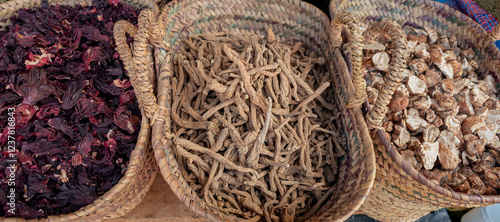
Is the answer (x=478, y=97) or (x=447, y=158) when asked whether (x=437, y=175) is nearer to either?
(x=447, y=158)

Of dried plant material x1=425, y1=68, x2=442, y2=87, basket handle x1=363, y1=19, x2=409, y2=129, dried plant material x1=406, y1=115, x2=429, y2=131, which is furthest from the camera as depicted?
dried plant material x1=425, y1=68, x2=442, y2=87

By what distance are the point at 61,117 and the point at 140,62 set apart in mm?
415

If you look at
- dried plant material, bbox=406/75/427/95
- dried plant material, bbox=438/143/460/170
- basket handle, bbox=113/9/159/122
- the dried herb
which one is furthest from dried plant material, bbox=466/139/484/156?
basket handle, bbox=113/9/159/122

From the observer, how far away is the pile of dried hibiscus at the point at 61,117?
107 centimetres

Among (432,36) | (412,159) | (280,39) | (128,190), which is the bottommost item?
(128,190)

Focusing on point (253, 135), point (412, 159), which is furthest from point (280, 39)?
point (412, 159)

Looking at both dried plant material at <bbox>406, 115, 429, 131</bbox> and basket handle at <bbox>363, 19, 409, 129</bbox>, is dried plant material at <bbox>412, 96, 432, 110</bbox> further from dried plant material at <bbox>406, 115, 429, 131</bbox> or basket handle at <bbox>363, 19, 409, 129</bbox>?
basket handle at <bbox>363, 19, 409, 129</bbox>

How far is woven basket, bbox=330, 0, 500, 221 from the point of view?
3.62ft

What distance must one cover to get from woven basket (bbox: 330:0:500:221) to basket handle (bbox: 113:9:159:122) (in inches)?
35.0

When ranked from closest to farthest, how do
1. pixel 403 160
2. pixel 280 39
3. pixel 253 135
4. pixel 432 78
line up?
pixel 403 160
pixel 253 135
pixel 432 78
pixel 280 39

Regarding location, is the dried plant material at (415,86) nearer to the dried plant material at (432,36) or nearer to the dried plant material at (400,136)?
the dried plant material at (400,136)

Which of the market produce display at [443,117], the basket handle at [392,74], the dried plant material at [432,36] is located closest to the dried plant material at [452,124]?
the market produce display at [443,117]

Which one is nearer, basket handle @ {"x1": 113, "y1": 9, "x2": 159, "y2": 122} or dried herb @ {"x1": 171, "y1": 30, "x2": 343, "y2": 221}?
basket handle @ {"x1": 113, "y1": 9, "x2": 159, "y2": 122}

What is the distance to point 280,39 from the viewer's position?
171cm
